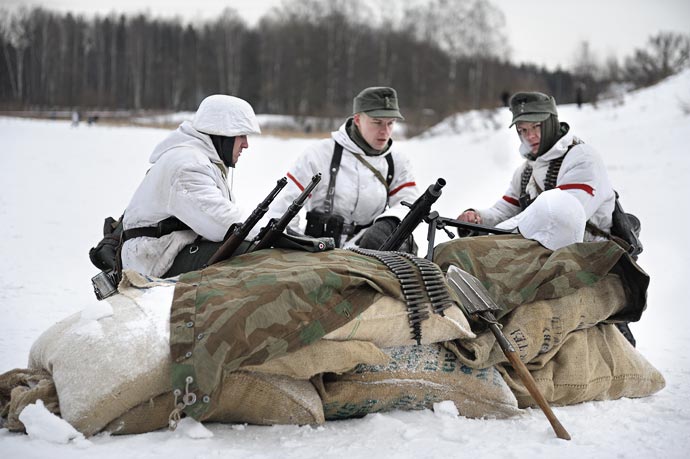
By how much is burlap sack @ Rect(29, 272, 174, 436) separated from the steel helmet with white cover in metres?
1.18

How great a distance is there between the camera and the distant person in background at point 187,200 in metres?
3.28

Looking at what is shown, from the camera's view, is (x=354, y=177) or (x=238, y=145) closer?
(x=238, y=145)

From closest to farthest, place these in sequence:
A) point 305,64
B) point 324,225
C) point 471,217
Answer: point 324,225, point 471,217, point 305,64

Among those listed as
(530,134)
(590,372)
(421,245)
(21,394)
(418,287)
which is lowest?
(421,245)

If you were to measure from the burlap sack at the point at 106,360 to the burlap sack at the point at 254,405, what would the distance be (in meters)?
0.07

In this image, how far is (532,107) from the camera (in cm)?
418

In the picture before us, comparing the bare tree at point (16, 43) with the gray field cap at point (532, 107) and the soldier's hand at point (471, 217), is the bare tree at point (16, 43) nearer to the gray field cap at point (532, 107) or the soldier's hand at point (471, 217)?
the soldier's hand at point (471, 217)

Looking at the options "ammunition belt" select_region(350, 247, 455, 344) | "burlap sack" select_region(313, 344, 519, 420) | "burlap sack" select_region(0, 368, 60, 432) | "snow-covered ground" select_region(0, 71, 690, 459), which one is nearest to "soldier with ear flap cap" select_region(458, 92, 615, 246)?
"snow-covered ground" select_region(0, 71, 690, 459)

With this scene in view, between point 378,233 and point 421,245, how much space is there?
388cm

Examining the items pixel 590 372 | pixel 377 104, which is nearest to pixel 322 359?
pixel 590 372

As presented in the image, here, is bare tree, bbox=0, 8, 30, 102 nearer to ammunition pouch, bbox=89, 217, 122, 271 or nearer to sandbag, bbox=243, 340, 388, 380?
ammunition pouch, bbox=89, 217, 122, 271

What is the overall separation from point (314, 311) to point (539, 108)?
226 cm

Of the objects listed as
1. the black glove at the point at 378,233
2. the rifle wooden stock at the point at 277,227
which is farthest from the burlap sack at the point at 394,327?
the black glove at the point at 378,233

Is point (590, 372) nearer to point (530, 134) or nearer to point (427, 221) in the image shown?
point (427, 221)
